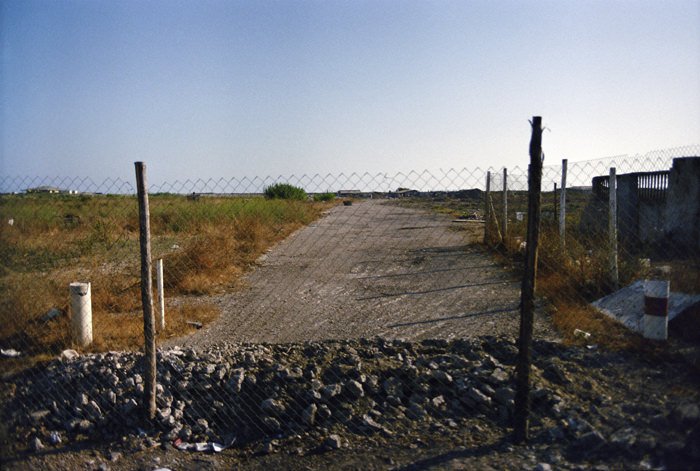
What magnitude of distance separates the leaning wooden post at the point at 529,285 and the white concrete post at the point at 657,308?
2213mm

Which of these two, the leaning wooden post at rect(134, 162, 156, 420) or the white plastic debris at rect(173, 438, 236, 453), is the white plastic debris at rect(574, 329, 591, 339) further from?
the leaning wooden post at rect(134, 162, 156, 420)

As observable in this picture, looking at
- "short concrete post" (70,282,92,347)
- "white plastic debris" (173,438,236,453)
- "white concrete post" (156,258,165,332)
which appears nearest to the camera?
"white plastic debris" (173,438,236,453)

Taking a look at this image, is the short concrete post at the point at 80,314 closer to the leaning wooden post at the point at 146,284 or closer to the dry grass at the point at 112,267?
the dry grass at the point at 112,267

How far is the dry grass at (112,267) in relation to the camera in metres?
6.50

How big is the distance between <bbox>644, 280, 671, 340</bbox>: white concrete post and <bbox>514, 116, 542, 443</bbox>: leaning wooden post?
221 centimetres

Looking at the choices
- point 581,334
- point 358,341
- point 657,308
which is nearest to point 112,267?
point 358,341

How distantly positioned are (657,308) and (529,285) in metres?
2.31

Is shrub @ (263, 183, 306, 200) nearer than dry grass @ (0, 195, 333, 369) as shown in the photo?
No

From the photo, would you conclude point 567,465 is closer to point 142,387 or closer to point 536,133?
point 536,133

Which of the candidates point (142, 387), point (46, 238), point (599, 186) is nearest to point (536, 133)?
point (142, 387)

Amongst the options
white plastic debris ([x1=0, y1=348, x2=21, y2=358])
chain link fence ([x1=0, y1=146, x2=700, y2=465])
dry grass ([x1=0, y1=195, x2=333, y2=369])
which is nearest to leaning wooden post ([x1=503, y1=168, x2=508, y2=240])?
chain link fence ([x1=0, y1=146, x2=700, y2=465])

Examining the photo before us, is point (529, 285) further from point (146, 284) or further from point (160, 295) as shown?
point (160, 295)

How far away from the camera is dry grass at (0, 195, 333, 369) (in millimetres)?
6504

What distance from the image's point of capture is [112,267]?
11.7m
